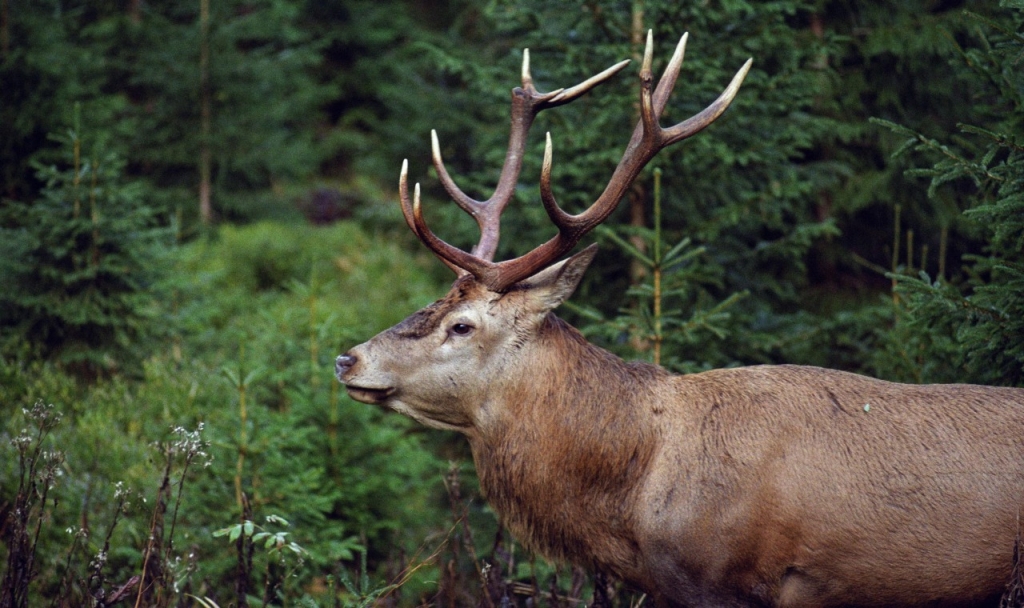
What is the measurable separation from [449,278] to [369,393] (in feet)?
23.2

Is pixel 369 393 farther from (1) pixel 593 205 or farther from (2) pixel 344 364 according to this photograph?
(1) pixel 593 205

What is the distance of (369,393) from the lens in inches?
195

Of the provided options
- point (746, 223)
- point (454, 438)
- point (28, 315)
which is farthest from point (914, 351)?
point (28, 315)

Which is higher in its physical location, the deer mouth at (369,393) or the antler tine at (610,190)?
the antler tine at (610,190)

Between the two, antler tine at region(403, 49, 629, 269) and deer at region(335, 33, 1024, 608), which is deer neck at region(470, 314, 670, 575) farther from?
antler tine at region(403, 49, 629, 269)

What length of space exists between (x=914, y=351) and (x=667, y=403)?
2.46 m

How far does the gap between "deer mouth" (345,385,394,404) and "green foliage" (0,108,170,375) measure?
159 inches

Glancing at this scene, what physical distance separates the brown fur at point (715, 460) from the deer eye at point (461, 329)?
0.02 metres

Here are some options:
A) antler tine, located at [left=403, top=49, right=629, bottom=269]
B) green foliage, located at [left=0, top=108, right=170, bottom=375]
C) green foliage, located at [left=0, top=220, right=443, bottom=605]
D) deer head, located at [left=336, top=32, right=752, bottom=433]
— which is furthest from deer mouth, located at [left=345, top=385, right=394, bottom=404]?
green foliage, located at [left=0, top=108, right=170, bottom=375]

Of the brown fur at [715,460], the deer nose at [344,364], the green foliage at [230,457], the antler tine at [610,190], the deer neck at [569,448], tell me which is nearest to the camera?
the brown fur at [715,460]

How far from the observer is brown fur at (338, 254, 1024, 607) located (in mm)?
4258

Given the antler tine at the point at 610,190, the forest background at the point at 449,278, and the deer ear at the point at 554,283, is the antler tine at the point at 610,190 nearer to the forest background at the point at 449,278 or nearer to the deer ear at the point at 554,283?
the deer ear at the point at 554,283

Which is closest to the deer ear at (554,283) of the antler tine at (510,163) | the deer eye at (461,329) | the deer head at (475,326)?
the deer head at (475,326)

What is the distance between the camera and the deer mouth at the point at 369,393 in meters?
4.92
